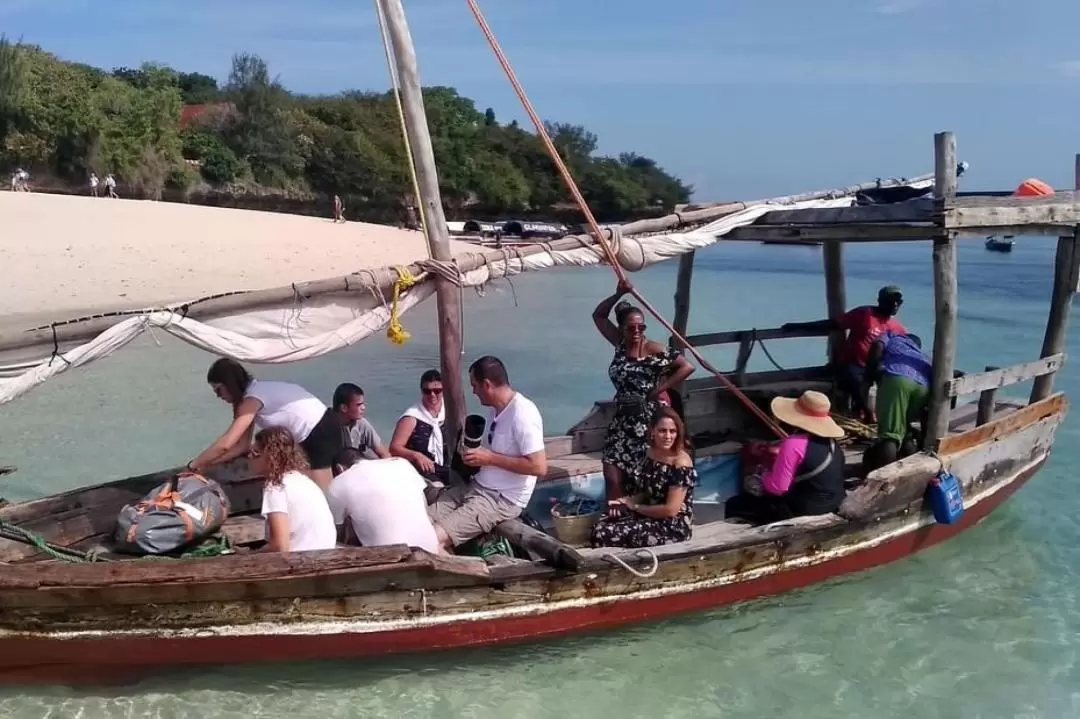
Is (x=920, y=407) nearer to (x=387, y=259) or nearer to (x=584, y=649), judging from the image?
(x=584, y=649)

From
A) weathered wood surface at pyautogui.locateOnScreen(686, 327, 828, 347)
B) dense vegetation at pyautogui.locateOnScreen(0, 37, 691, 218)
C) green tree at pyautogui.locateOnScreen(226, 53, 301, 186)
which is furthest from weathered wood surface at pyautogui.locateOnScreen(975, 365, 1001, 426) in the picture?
green tree at pyautogui.locateOnScreen(226, 53, 301, 186)

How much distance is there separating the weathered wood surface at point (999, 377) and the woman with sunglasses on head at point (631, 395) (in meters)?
2.26

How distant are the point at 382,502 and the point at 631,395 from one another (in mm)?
2249

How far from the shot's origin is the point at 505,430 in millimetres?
5746

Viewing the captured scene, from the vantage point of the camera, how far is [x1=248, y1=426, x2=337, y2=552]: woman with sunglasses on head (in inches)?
200

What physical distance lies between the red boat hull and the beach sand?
1080 cm

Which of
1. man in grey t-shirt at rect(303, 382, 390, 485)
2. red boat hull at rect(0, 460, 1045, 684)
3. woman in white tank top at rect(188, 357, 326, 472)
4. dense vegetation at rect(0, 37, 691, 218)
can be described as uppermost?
dense vegetation at rect(0, 37, 691, 218)

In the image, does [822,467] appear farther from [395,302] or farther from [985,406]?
[395,302]

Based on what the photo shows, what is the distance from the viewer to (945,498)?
707 centimetres

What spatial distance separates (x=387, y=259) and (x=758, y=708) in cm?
3002

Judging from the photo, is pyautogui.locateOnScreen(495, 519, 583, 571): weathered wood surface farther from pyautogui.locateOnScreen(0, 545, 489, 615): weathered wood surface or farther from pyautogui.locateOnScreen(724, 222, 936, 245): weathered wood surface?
pyautogui.locateOnScreen(724, 222, 936, 245): weathered wood surface

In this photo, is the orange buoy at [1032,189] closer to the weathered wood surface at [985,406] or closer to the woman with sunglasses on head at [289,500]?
the weathered wood surface at [985,406]

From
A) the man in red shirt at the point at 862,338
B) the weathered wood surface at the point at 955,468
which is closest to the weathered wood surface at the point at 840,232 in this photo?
the man in red shirt at the point at 862,338

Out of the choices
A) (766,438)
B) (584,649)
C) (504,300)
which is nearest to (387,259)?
(504,300)
